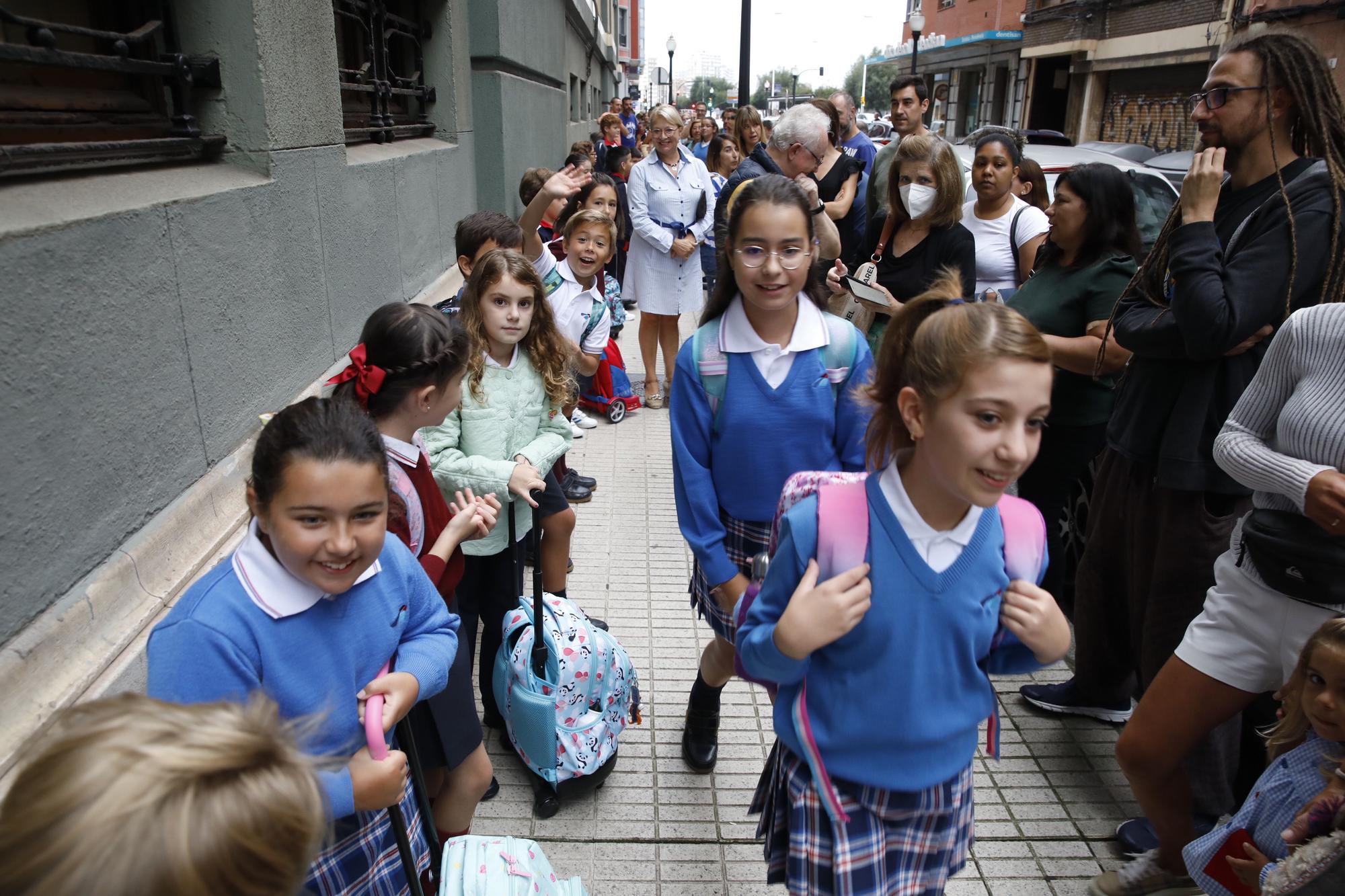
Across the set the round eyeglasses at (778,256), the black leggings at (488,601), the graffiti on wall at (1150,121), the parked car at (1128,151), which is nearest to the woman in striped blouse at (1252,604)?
the round eyeglasses at (778,256)

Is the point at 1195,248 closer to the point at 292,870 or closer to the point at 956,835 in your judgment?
the point at 956,835

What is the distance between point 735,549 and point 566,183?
2.32 metres

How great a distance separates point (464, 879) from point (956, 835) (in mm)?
953

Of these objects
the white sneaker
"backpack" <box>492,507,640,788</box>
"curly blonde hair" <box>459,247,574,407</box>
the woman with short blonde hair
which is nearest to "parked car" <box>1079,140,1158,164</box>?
the woman with short blonde hair

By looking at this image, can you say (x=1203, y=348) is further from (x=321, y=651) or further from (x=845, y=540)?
(x=321, y=651)

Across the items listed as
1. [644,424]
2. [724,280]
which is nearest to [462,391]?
[724,280]

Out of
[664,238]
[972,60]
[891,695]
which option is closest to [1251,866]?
[891,695]

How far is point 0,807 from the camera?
954 millimetres

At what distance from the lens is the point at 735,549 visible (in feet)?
8.41

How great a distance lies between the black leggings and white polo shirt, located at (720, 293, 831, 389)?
102 cm

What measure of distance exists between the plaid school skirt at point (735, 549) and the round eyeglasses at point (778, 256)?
70 centimetres

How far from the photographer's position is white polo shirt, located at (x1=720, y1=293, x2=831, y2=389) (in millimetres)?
2389

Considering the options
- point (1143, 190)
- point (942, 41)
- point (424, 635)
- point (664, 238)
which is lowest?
point (424, 635)

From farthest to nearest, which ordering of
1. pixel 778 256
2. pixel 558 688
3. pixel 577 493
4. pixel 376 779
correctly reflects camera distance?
pixel 577 493, pixel 558 688, pixel 778 256, pixel 376 779
